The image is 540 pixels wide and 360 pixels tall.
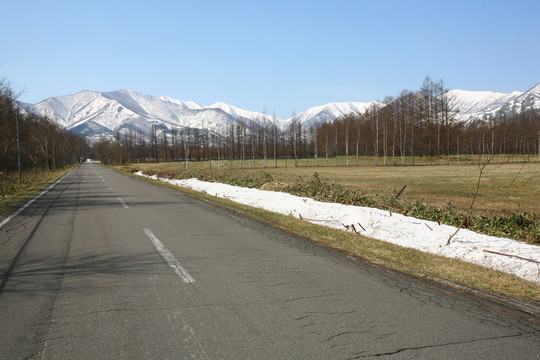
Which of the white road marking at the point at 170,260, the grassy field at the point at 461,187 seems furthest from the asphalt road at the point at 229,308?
the grassy field at the point at 461,187

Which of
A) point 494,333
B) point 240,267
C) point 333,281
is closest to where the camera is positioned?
point 494,333

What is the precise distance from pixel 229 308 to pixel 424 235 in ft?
19.8

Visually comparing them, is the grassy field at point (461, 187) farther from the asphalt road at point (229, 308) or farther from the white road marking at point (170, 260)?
the white road marking at point (170, 260)

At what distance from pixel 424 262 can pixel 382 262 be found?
0.85 metres

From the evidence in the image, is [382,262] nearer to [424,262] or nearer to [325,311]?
[424,262]

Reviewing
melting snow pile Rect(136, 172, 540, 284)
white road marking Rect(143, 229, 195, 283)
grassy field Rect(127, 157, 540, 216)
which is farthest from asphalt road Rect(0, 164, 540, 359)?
grassy field Rect(127, 157, 540, 216)

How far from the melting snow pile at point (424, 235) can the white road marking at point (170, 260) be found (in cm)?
518

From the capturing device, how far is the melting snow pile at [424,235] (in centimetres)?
663

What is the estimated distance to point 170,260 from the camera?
658 cm

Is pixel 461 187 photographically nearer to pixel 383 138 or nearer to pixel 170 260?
pixel 170 260

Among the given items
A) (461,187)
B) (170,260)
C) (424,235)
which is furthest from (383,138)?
(170,260)

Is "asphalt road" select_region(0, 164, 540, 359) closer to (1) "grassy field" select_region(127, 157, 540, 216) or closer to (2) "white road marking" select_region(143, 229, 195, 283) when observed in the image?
(2) "white road marking" select_region(143, 229, 195, 283)

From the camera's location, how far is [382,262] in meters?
6.88

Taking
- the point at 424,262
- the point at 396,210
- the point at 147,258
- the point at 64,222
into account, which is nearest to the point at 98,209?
the point at 64,222
